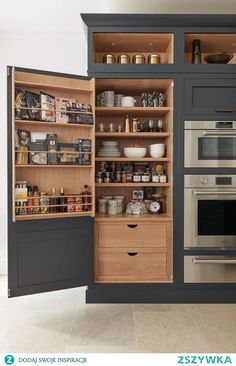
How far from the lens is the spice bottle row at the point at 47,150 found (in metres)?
2.67

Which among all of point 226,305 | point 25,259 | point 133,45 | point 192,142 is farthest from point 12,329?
point 133,45

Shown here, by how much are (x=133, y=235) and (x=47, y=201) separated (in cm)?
86

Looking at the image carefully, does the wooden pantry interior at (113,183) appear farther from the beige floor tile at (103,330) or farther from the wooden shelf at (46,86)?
the beige floor tile at (103,330)

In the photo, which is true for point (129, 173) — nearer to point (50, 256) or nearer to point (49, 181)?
point (49, 181)

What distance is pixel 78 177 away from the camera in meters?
2.97

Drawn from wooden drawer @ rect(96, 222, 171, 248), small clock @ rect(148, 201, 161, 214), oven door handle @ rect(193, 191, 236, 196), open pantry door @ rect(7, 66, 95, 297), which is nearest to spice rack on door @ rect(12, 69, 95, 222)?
open pantry door @ rect(7, 66, 95, 297)

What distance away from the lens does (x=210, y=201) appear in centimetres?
291

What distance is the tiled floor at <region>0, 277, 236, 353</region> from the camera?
86.4 inches

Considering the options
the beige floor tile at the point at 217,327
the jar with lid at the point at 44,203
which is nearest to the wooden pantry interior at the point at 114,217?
the jar with lid at the point at 44,203

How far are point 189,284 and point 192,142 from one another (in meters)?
1.33

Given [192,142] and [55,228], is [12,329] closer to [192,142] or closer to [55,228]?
[55,228]

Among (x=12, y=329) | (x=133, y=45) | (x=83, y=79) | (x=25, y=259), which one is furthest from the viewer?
(x=133, y=45)

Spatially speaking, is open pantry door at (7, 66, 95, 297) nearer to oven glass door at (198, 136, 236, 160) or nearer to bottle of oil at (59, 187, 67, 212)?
bottle of oil at (59, 187, 67, 212)

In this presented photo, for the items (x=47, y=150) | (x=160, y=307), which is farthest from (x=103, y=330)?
(x=47, y=150)
